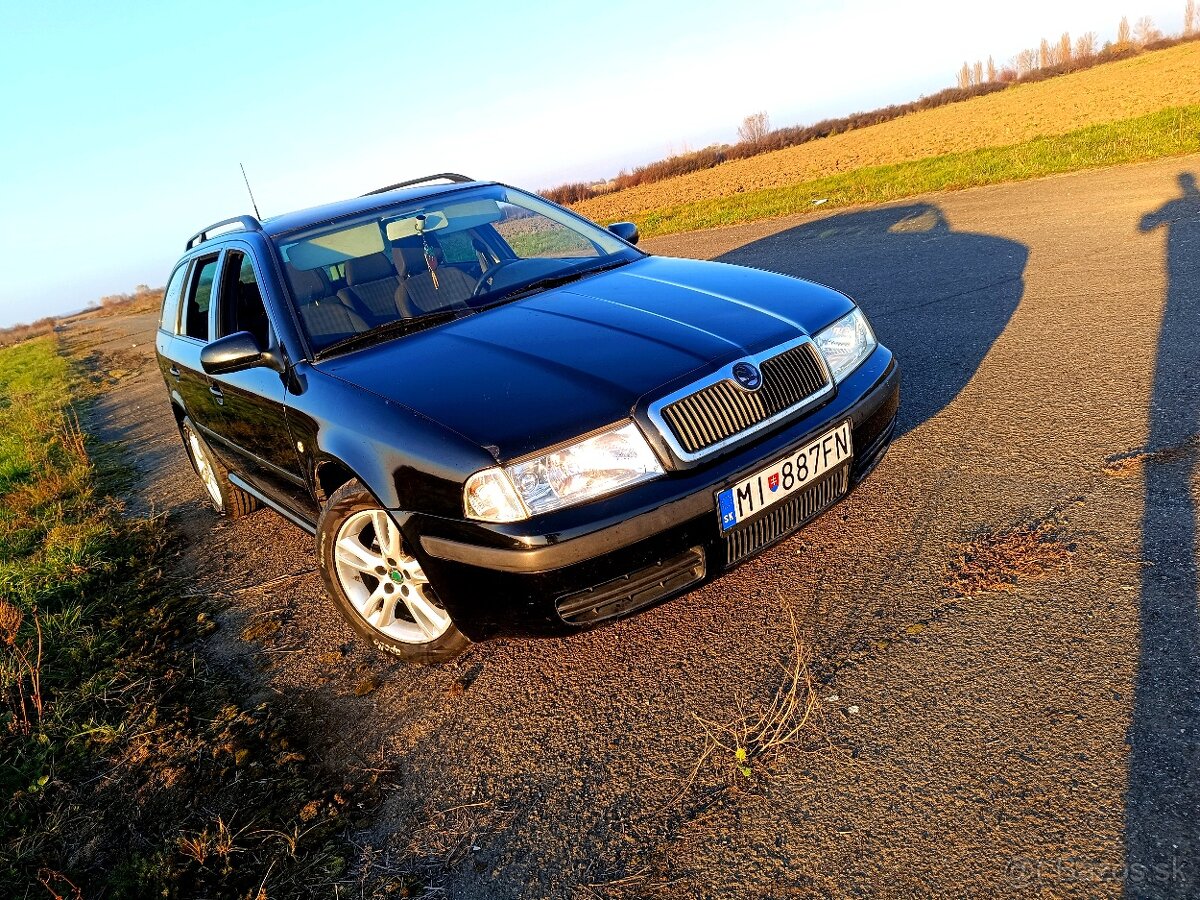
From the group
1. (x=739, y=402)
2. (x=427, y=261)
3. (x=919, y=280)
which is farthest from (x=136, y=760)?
(x=919, y=280)

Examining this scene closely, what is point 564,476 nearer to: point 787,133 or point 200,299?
point 200,299

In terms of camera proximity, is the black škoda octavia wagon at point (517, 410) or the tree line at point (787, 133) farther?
the tree line at point (787, 133)

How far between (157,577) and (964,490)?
427 cm

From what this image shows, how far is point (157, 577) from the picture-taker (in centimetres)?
471

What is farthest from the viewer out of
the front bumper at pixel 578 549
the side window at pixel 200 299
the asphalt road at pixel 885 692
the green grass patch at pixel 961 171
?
the green grass patch at pixel 961 171

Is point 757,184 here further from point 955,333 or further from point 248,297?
point 248,297

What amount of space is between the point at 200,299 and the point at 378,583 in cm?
252

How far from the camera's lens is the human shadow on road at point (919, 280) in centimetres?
521

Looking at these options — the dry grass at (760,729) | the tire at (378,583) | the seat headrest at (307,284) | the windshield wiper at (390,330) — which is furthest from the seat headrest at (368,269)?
the dry grass at (760,729)

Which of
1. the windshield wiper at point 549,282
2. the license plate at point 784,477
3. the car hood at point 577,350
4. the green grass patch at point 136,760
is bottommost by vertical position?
the green grass patch at point 136,760

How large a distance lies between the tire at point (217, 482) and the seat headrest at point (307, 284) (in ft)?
5.58

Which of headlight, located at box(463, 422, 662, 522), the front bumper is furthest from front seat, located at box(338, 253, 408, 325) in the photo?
headlight, located at box(463, 422, 662, 522)

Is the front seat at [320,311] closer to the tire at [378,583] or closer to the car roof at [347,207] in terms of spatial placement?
the car roof at [347,207]

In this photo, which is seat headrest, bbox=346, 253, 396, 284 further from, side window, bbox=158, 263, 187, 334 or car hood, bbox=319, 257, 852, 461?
side window, bbox=158, 263, 187, 334
